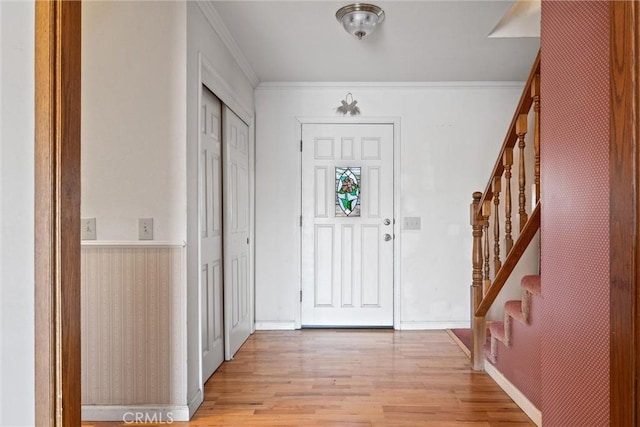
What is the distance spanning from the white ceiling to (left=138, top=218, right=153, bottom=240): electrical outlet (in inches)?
52.6

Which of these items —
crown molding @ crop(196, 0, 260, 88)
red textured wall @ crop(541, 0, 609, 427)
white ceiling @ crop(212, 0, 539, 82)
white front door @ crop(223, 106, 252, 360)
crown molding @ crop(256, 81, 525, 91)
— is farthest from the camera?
crown molding @ crop(256, 81, 525, 91)

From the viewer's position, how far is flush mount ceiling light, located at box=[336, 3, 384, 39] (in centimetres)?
266

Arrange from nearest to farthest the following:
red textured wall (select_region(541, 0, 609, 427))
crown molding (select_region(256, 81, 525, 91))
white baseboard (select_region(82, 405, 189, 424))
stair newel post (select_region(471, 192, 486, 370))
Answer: red textured wall (select_region(541, 0, 609, 427)) < white baseboard (select_region(82, 405, 189, 424)) < stair newel post (select_region(471, 192, 486, 370)) < crown molding (select_region(256, 81, 525, 91))

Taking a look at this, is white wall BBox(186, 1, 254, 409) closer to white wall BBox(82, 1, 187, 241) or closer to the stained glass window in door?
white wall BBox(82, 1, 187, 241)

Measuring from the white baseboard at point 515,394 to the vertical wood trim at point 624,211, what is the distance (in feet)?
4.57

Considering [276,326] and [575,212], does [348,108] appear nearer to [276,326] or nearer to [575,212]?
[276,326]

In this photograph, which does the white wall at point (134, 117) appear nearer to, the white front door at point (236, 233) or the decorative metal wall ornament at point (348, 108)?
the white front door at point (236, 233)

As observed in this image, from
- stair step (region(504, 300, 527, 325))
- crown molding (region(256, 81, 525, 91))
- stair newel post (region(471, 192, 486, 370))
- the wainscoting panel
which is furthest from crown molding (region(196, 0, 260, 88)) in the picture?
stair step (region(504, 300, 527, 325))

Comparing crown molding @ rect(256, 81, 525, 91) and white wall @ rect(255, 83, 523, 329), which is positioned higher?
crown molding @ rect(256, 81, 525, 91)

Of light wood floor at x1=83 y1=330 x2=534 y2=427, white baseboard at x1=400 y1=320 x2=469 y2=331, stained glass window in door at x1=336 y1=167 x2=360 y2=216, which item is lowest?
light wood floor at x1=83 y1=330 x2=534 y2=427

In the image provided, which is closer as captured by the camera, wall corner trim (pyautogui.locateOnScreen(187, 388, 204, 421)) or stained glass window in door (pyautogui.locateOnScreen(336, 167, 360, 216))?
wall corner trim (pyautogui.locateOnScreen(187, 388, 204, 421))

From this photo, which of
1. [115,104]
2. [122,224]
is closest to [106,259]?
[122,224]

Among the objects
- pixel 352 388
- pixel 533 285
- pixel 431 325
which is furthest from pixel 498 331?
pixel 431 325

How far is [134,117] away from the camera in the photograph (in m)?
2.33
